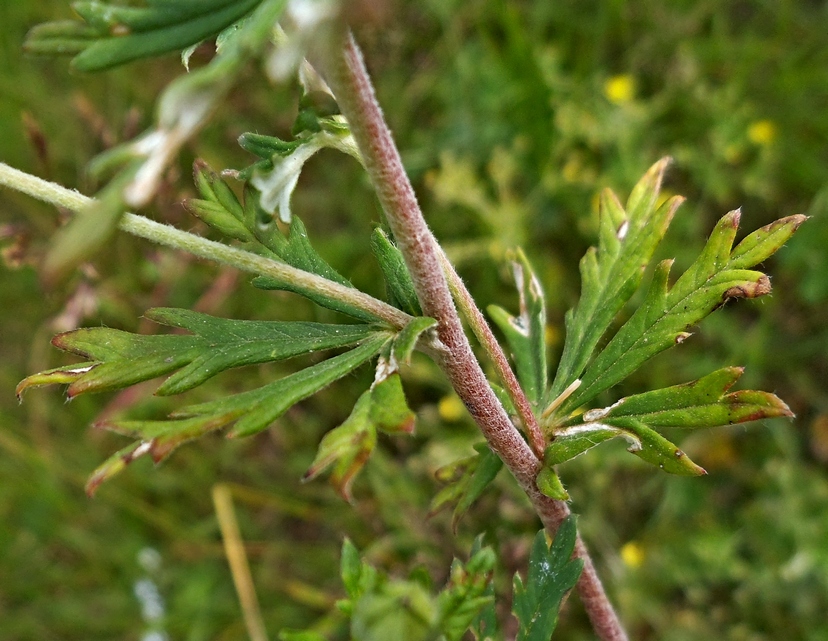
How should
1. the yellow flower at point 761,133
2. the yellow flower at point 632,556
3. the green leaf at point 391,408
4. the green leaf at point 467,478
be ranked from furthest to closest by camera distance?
the yellow flower at point 761,133 < the yellow flower at point 632,556 < the green leaf at point 467,478 < the green leaf at point 391,408

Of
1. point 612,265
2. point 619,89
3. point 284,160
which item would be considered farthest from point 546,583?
point 619,89

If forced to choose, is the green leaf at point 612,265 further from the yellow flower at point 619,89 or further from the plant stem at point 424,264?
the yellow flower at point 619,89

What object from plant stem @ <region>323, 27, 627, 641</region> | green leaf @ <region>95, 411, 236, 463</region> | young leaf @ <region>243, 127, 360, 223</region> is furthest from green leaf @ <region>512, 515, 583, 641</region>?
young leaf @ <region>243, 127, 360, 223</region>

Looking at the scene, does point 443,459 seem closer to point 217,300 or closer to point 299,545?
point 299,545

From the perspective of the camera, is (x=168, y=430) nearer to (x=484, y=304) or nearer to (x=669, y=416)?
(x=669, y=416)

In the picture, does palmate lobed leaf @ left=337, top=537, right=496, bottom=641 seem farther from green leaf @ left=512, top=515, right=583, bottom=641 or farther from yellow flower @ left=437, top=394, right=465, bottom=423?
yellow flower @ left=437, top=394, right=465, bottom=423

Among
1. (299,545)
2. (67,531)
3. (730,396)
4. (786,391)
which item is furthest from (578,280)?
(67,531)

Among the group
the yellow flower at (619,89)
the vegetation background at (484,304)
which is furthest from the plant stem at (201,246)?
the yellow flower at (619,89)
